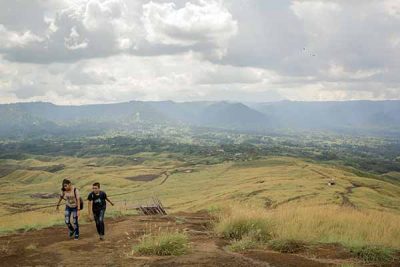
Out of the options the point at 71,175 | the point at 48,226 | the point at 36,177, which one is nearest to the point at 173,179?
the point at 71,175

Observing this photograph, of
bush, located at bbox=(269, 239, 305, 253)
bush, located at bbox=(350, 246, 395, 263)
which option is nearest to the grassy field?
bush, located at bbox=(269, 239, 305, 253)

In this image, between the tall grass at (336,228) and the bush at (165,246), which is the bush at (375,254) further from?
the bush at (165,246)

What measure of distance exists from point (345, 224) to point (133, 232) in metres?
9.10

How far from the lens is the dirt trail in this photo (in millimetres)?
13164

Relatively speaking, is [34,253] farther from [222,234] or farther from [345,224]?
[345,224]

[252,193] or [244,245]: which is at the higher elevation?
[244,245]

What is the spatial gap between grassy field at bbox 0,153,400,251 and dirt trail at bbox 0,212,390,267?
99.1 inches

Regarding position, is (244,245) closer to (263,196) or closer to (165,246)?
(165,246)

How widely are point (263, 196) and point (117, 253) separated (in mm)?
63703

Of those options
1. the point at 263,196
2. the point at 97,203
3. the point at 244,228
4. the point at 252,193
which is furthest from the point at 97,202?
the point at 252,193

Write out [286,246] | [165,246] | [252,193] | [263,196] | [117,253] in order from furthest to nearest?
[252,193] → [263,196] → [286,246] → [117,253] → [165,246]

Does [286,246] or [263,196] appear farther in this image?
[263,196]

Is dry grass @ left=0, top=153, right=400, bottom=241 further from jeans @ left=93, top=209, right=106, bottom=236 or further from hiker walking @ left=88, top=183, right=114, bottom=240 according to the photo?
jeans @ left=93, top=209, right=106, bottom=236

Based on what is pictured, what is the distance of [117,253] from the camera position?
15.0 meters
